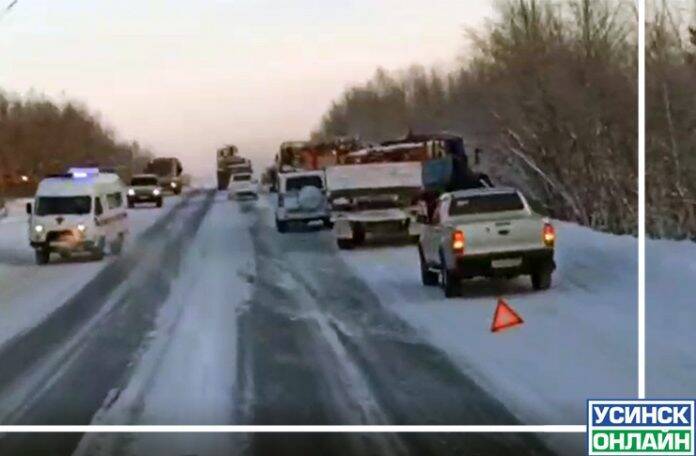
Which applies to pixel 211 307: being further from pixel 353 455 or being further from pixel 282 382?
pixel 353 455

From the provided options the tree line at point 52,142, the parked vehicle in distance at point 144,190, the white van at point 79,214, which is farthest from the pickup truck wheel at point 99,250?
the tree line at point 52,142

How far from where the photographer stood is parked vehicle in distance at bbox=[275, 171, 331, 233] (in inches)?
176

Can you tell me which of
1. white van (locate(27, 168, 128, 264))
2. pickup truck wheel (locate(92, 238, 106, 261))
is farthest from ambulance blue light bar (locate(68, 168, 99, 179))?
pickup truck wheel (locate(92, 238, 106, 261))

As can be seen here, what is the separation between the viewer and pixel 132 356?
15.4 ft

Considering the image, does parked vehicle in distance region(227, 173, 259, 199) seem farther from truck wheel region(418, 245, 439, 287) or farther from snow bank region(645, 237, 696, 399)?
snow bank region(645, 237, 696, 399)

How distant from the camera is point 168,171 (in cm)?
431

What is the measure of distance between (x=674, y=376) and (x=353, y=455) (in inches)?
36.8

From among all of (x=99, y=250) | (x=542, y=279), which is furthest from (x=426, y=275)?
(x=99, y=250)

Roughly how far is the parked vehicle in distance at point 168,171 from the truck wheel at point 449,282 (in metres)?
1.04

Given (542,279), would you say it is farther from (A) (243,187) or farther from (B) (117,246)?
(B) (117,246)

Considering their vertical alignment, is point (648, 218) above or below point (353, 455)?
above

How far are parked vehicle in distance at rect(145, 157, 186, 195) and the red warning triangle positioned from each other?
1.04 m

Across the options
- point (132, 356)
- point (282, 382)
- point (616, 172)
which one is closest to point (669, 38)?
point (616, 172)

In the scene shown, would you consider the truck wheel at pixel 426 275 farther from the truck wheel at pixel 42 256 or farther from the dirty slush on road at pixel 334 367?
the truck wheel at pixel 42 256
